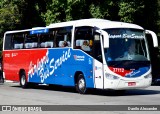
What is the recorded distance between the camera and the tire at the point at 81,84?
2056 centimetres

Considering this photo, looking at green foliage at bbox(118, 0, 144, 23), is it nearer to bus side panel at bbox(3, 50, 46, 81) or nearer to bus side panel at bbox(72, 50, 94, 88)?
bus side panel at bbox(3, 50, 46, 81)

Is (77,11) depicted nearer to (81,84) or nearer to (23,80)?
(23,80)

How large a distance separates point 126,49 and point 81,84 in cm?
279

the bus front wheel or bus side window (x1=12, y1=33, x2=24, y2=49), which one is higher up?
bus side window (x1=12, y1=33, x2=24, y2=49)

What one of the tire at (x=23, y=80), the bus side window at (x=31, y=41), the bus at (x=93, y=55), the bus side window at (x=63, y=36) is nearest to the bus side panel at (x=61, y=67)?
the bus at (x=93, y=55)

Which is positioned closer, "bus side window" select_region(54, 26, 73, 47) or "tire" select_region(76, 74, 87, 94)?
"tire" select_region(76, 74, 87, 94)

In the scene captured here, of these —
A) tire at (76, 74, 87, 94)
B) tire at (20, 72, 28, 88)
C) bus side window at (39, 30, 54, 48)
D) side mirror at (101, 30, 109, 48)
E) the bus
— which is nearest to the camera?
side mirror at (101, 30, 109, 48)

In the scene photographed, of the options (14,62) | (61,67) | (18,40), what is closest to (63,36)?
(61,67)

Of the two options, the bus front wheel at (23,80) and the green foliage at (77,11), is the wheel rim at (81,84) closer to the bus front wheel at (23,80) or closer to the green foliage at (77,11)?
the bus front wheel at (23,80)

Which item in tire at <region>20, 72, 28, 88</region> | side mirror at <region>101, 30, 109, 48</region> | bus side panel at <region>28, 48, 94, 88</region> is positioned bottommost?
tire at <region>20, 72, 28, 88</region>

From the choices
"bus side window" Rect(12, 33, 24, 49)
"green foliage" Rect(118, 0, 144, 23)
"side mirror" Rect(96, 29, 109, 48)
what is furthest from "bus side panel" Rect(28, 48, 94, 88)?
"green foliage" Rect(118, 0, 144, 23)

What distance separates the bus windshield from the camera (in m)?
19.1

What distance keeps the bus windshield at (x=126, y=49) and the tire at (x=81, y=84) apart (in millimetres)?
2098

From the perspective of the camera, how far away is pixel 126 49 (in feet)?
63.8
